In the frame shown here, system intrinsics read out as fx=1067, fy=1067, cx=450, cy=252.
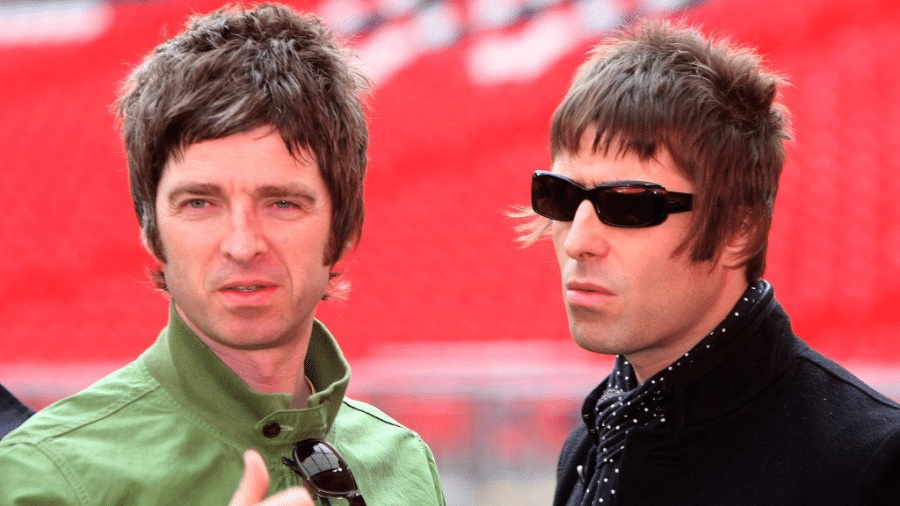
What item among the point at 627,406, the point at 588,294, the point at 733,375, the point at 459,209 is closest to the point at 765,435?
the point at 733,375

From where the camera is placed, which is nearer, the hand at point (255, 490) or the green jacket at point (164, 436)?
the hand at point (255, 490)

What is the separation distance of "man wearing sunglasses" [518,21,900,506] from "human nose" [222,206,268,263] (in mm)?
527

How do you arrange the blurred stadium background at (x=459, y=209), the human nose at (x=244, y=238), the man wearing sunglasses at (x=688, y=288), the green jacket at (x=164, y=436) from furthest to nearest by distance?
the blurred stadium background at (x=459, y=209)
the man wearing sunglasses at (x=688, y=288)
the human nose at (x=244, y=238)
the green jacket at (x=164, y=436)

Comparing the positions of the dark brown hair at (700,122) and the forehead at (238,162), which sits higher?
the dark brown hair at (700,122)

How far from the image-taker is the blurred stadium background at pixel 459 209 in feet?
15.7

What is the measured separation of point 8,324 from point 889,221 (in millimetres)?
4787

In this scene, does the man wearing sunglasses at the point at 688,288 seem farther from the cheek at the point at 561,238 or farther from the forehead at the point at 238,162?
the forehead at the point at 238,162

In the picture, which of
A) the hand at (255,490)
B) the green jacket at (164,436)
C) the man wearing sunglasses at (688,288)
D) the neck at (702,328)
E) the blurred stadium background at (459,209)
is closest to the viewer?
the hand at (255,490)

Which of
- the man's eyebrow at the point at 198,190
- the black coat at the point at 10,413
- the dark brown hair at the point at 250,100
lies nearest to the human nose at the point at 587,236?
the dark brown hair at the point at 250,100

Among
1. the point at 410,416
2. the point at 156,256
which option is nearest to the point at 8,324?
the point at 410,416

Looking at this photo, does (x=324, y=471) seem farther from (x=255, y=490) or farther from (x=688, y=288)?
(x=688, y=288)

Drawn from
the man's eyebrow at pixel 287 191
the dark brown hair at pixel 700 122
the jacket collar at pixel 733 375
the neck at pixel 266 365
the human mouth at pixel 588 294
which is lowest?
the neck at pixel 266 365

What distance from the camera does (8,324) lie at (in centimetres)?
610

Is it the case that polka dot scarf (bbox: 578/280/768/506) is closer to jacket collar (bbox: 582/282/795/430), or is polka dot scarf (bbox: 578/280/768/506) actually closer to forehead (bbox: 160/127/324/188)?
jacket collar (bbox: 582/282/795/430)
